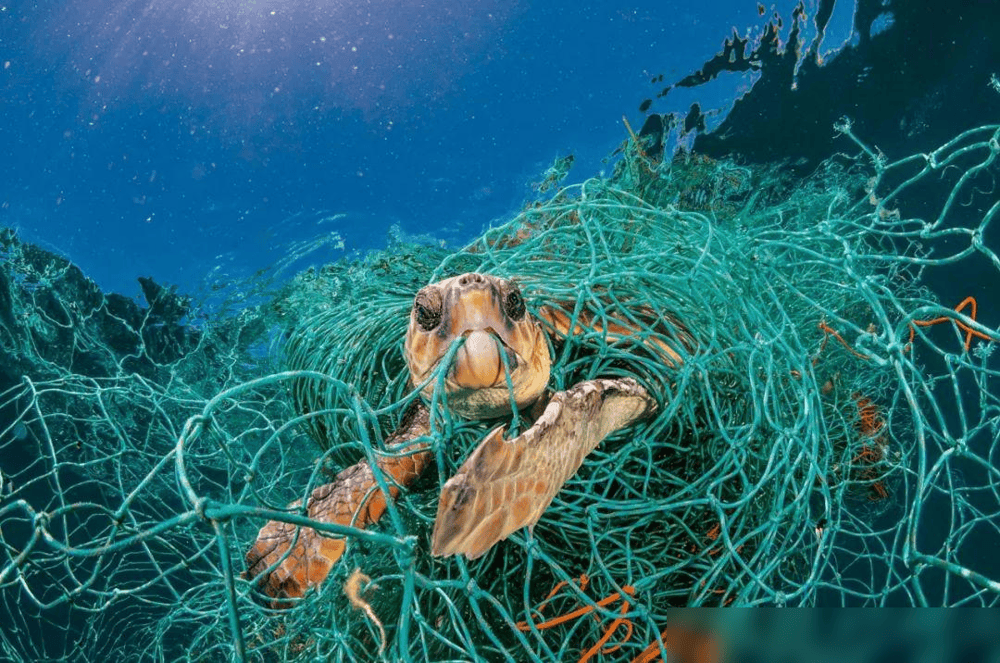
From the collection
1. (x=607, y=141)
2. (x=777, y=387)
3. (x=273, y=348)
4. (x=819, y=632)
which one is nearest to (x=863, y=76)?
(x=607, y=141)

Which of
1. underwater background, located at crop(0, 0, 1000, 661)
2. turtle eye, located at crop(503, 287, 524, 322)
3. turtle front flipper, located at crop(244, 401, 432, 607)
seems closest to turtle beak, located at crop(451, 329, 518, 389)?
turtle eye, located at crop(503, 287, 524, 322)

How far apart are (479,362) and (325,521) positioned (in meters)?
0.85

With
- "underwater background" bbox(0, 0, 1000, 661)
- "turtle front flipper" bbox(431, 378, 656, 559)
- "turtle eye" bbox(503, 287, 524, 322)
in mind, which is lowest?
"turtle front flipper" bbox(431, 378, 656, 559)

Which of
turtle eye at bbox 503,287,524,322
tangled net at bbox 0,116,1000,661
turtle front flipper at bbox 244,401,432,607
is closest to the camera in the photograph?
tangled net at bbox 0,116,1000,661

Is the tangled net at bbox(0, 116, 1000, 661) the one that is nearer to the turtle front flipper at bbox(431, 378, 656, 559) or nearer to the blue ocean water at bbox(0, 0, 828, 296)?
the turtle front flipper at bbox(431, 378, 656, 559)

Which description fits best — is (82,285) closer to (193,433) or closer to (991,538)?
(193,433)

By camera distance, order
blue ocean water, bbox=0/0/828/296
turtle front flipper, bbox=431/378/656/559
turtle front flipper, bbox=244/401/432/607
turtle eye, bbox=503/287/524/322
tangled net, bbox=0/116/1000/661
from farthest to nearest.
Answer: blue ocean water, bbox=0/0/828/296 → turtle front flipper, bbox=244/401/432/607 → turtle eye, bbox=503/287/524/322 → tangled net, bbox=0/116/1000/661 → turtle front flipper, bbox=431/378/656/559

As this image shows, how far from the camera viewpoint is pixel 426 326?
59.1 inches

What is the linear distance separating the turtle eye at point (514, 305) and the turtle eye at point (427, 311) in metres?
0.17

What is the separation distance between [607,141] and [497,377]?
445 cm

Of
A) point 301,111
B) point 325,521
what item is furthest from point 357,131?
point 325,521

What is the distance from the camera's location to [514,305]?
152 centimetres

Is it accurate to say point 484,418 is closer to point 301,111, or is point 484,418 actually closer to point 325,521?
point 325,521

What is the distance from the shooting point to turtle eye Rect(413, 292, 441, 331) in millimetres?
1470
